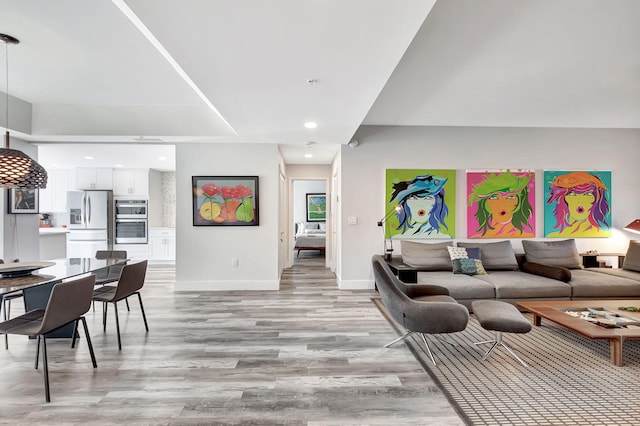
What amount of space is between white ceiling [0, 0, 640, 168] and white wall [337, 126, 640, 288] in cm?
32

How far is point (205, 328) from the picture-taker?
325 centimetres

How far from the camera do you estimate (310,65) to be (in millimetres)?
2234

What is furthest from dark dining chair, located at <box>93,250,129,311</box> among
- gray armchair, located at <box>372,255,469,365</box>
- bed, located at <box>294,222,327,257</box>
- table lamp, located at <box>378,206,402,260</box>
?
bed, located at <box>294,222,327,257</box>

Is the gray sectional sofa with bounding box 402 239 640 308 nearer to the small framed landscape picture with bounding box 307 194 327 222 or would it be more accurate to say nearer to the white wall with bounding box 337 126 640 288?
the white wall with bounding box 337 126 640 288

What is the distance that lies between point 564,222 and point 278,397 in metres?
5.16

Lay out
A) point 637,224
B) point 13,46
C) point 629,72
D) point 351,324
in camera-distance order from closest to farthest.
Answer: point 13,46 < point 629,72 < point 351,324 < point 637,224

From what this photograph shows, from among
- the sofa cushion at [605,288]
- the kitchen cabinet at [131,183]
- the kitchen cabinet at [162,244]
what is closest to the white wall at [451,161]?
the sofa cushion at [605,288]

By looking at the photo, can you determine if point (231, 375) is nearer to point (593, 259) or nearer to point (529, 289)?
point (529, 289)

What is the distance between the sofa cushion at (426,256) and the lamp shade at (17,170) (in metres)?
4.28

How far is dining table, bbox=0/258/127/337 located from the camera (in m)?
2.21

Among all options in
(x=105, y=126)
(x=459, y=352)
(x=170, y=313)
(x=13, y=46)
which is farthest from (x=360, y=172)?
(x=13, y=46)

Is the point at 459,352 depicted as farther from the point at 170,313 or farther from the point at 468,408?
the point at 170,313

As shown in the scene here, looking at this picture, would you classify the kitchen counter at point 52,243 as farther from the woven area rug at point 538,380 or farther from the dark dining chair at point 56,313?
the woven area rug at point 538,380

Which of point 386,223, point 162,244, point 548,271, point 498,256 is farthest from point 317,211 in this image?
point 548,271
